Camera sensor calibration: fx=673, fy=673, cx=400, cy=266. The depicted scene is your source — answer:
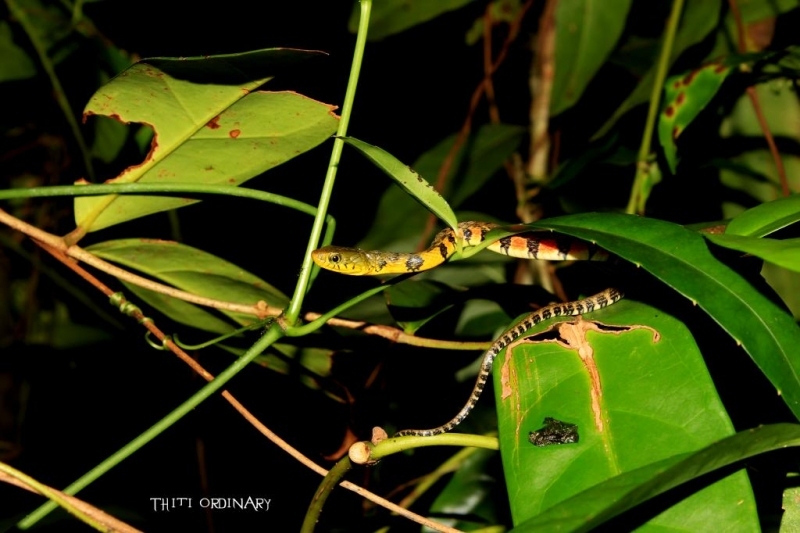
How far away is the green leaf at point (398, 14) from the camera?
3.11 meters

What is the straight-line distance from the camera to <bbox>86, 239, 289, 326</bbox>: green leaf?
2.13m

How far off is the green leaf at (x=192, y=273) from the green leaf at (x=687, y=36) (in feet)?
5.63

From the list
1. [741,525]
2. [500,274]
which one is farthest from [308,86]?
[741,525]

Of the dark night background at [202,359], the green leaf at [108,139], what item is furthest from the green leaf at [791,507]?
the green leaf at [108,139]

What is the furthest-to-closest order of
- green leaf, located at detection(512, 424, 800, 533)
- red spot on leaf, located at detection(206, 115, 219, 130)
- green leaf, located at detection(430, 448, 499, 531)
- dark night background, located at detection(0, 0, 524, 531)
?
dark night background, located at detection(0, 0, 524, 531), green leaf, located at detection(430, 448, 499, 531), red spot on leaf, located at detection(206, 115, 219, 130), green leaf, located at detection(512, 424, 800, 533)

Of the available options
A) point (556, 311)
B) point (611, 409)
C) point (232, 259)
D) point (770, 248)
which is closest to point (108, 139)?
point (232, 259)

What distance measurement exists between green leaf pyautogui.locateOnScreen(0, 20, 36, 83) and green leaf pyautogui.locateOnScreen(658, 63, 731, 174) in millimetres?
2945

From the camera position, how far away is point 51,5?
130 inches

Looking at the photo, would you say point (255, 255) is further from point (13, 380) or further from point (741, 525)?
point (741, 525)

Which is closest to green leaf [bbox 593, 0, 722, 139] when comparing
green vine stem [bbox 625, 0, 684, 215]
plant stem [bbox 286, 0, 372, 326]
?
green vine stem [bbox 625, 0, 684, 215]

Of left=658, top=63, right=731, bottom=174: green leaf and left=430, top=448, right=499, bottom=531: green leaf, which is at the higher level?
left=658, top=63, right=731, bottom=174: green leaf

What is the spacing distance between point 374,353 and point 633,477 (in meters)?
1.56

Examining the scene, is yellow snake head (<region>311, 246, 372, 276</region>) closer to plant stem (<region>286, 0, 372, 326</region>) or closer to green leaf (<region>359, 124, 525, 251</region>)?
green leaf (<region>359, 124, 525, 251</region>)

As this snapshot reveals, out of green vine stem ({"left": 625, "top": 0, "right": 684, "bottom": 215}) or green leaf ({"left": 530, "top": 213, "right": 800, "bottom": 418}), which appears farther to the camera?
green vine stem ({"left": 625, "top": 0, "right": 684, "bottom": 215})
